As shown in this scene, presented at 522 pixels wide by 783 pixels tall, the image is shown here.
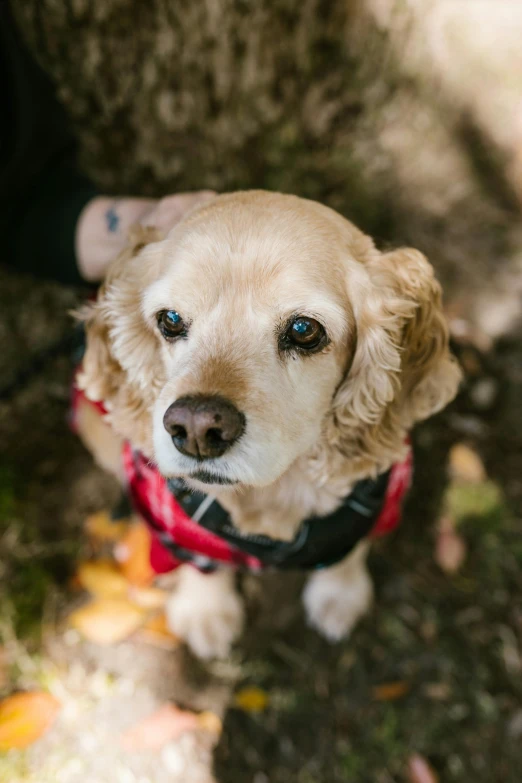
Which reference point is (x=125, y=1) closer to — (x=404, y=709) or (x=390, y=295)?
(x=390, y=295)

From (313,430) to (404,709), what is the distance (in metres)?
1.54

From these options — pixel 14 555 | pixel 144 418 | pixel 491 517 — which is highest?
pixel 144 418

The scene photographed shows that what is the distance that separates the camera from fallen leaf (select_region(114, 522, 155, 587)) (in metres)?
2.51

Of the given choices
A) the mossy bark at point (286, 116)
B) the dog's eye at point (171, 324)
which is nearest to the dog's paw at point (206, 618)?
the dog's eye at point (171, 324)

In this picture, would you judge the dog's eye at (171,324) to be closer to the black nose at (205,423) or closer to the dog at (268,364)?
the dog at (268,364)

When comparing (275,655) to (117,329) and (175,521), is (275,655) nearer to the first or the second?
(175,521)

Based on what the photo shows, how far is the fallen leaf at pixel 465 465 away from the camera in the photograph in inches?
113

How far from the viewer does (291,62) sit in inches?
97.6

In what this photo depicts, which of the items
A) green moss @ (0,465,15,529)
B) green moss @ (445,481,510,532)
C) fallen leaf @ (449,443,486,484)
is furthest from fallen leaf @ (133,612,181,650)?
fallen leaf @ (449,443,486,484)

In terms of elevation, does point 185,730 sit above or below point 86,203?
below

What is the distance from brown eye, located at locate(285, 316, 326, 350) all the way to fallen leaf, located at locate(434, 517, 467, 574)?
1671 millimetres

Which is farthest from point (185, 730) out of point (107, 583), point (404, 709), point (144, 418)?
point (144, 418)

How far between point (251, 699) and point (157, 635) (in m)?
0.48

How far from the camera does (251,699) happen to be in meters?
2.30
